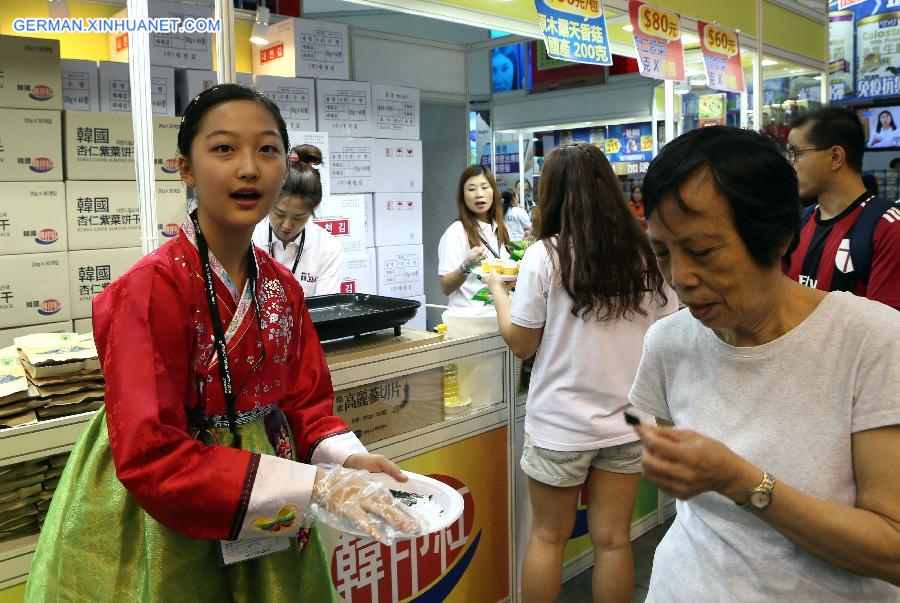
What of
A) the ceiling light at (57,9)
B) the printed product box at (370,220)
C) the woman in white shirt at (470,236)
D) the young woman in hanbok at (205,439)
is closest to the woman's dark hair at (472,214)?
the woman in white shirt at (470,236)

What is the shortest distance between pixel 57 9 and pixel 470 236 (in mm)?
2469

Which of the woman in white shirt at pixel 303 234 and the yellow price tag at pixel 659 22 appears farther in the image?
the yellow price tag at pixel 659 22

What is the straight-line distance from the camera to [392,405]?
246 cm

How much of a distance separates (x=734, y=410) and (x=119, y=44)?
4539mm

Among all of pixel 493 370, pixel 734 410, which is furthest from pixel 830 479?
pixel 493 370

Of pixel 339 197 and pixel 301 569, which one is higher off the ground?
pixel 339 197

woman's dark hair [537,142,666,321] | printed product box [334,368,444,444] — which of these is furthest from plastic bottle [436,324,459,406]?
woman's dark hair [537,142,666,321]

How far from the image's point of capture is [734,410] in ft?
3.74

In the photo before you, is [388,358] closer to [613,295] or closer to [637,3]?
[613,295]

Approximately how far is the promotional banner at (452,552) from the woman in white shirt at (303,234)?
3.37 ft

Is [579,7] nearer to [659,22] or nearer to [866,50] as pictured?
[659,22]

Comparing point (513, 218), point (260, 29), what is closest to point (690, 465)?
point (260, 29)

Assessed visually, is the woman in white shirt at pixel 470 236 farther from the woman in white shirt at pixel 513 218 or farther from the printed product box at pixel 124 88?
the woman in white shirt at pixel 513 218

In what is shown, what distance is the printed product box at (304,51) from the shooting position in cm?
538
